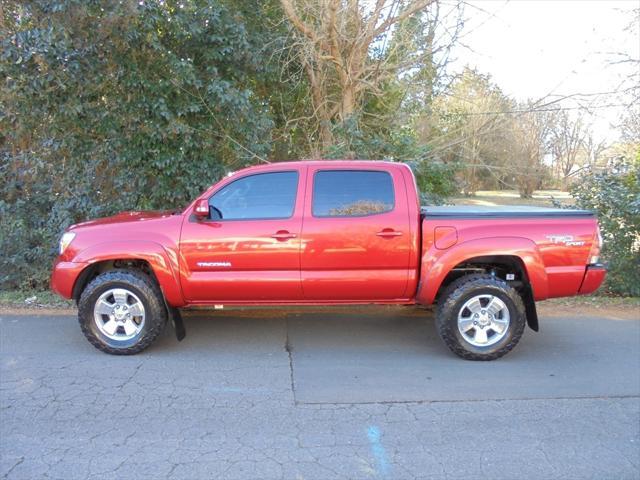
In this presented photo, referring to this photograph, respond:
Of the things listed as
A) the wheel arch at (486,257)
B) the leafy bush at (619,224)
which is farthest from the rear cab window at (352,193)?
the leafy bush at (619,224)

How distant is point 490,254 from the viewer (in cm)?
498

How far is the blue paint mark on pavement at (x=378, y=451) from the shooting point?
10.5 feet

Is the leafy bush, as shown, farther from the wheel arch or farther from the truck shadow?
the wheel arch

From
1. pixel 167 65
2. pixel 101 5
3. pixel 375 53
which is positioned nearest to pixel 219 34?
pixel 167 65

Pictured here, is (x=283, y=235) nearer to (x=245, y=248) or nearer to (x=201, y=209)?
(x=245, y=248)

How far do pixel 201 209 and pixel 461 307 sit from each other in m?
2.69

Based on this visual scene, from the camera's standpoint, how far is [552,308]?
7145mm

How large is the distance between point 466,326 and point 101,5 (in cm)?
636

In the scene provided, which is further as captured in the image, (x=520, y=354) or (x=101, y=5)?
(x=101, y=5)

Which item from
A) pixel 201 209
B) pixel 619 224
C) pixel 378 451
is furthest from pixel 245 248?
pixel 619 224

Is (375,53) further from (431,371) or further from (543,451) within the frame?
(543,451)

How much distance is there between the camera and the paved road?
3254 mm

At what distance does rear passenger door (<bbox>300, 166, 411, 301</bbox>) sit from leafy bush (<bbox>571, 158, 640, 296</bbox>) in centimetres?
431

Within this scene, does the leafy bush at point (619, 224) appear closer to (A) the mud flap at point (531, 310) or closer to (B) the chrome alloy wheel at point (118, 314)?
(A) the mud flap at point (531, 310)
